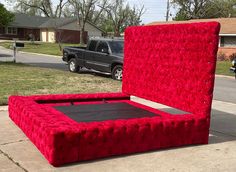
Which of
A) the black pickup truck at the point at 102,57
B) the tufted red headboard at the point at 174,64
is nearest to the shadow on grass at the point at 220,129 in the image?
the tufted red headboard at the point at 174,64

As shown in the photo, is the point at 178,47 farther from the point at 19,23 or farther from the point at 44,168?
the point at 19,23

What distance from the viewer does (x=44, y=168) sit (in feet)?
15.7

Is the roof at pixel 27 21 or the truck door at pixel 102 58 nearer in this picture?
the truck door at pixel 102 58

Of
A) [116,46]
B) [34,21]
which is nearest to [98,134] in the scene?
[116,46]

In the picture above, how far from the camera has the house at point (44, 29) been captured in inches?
2896

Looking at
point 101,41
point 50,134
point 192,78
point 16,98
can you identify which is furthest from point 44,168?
point 101,41

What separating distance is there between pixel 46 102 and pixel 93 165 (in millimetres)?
2570

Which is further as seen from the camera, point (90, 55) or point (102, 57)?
point (90, 55)

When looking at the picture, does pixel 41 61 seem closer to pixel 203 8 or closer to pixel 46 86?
pixel 46 86

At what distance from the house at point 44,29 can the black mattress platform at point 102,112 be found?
65527 mm

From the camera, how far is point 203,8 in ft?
222

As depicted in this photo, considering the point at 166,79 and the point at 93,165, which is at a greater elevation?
the point at 166,79

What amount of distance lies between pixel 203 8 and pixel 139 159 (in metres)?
65.8

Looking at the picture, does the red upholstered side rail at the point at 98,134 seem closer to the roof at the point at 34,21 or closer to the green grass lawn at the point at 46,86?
the green grass lawn at the point at 46,86
